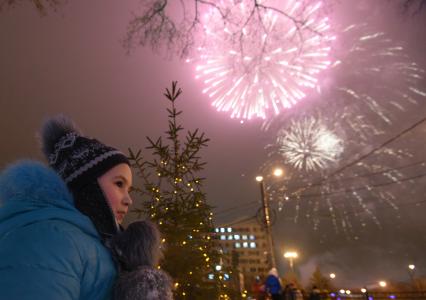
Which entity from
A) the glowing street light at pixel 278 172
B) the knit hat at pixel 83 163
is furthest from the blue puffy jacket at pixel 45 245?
the glowing street light at pixel 278 172

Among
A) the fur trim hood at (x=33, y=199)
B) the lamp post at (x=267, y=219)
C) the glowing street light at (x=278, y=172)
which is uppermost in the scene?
the glowing street light at (x=278, y=172)

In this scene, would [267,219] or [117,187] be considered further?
[267,219]

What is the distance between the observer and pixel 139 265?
5.57ft

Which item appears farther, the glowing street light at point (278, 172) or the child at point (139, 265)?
the glowing street light at point (278, 172)

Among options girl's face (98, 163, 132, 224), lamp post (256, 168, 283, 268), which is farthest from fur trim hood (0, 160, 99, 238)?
lamp post (256, 168, 283, 268)

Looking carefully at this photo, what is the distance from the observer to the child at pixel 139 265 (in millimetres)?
1516

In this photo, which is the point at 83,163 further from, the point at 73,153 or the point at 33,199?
the point at 33,199

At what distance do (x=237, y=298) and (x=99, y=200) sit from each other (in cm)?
629

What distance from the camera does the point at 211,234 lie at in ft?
21.0

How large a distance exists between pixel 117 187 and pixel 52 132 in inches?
24.7

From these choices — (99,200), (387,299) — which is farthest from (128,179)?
(387,299)

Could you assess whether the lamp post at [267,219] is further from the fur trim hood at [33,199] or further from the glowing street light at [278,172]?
the fur trim hood at [33,199]

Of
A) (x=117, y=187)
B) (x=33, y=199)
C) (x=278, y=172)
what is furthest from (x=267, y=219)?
(x=33, y=199)

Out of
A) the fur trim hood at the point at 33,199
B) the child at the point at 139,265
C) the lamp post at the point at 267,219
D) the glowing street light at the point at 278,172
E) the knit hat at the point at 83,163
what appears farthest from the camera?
the glowing street light at the point at 278,172
